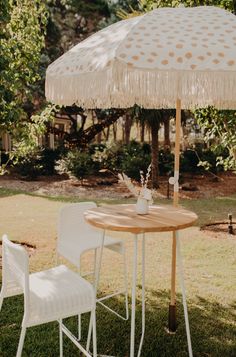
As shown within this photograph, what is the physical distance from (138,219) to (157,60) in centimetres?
155

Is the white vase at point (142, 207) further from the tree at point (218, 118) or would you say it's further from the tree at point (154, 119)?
the tree at point (154, 119)

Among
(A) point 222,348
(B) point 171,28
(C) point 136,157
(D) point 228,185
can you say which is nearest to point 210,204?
(D) point 228,185

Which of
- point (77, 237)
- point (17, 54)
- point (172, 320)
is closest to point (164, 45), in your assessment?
point (77, 237)

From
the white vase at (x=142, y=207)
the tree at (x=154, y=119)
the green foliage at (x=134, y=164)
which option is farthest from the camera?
the green foliage at (x=134, y=164)

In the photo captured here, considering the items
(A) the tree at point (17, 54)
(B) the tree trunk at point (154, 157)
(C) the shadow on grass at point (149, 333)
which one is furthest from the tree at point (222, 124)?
(B) the tree trunk at point (154, 157)

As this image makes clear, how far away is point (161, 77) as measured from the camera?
3396mm

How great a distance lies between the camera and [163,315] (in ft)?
16.3

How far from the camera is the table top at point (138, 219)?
366 centimetres

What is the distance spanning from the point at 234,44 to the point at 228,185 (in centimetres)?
1510

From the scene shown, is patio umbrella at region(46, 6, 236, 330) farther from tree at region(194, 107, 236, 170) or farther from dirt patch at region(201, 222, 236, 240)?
dirt patch at region(201, 222, 236, 240)

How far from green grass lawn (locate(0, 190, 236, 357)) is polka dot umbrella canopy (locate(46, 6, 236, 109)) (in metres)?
2.49

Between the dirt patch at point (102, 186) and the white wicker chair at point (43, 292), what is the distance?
37.4 feet

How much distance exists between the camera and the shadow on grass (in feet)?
13.6

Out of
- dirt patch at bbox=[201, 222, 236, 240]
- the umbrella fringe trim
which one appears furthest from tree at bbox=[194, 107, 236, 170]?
the umbrella fringe trim
